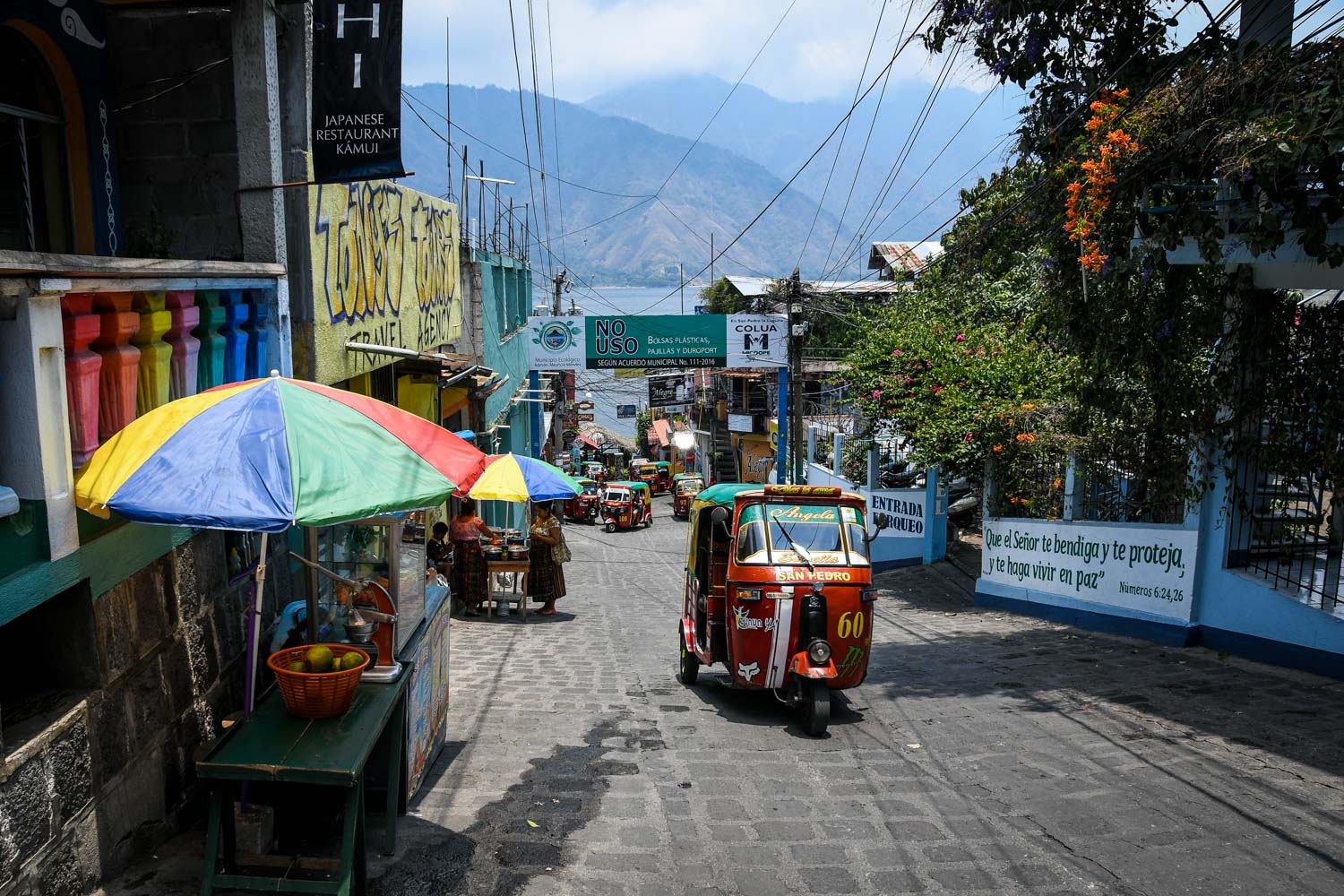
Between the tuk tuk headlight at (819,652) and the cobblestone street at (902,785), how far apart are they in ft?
1.95

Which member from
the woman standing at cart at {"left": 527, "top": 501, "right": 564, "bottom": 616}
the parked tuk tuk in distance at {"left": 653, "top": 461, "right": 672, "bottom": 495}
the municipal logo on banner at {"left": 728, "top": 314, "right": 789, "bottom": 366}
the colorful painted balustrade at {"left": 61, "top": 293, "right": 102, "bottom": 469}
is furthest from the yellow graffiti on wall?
the parked tuk tuk in distance at {"left": 653, "top": 461, "right": 672, "bottom": 495}

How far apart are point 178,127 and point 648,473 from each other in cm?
4228

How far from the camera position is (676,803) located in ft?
20.2

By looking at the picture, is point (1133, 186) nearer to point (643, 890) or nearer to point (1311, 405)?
point (1311, 405)

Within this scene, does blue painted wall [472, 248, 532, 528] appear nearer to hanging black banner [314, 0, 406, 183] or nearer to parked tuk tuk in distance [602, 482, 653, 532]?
parked tuk tuk in distance [602, 482, 653, 532]

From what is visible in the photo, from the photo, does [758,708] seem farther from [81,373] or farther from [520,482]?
[81,373]

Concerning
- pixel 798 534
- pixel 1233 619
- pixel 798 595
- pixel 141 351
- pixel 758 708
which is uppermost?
pixel 141 351

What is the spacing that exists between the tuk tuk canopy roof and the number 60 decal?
1.42 metres

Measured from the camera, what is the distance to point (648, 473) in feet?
163

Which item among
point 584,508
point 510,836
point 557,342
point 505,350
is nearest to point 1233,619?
point 510,836

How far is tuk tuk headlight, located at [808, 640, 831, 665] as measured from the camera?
8.02 metres

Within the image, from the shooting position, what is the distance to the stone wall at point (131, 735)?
12.4 feet

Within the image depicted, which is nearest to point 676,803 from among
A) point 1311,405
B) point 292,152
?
point 292,152

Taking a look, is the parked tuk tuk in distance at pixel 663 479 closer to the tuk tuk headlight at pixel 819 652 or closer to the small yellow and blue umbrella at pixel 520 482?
the small yellow and blue umbrella at pixel 520 482
